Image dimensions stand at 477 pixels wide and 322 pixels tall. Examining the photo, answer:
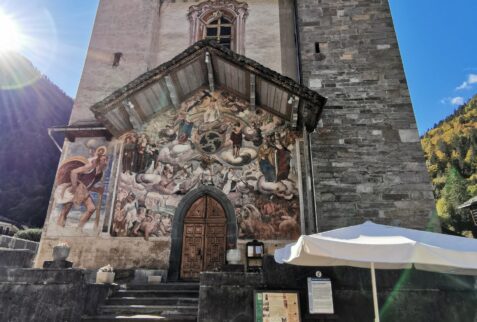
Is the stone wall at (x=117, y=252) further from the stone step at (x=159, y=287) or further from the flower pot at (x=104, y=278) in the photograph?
the flower pot at (x=104, y=278)

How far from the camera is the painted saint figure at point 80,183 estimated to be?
9.08 m

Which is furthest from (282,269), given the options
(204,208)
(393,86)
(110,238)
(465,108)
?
(465,108)

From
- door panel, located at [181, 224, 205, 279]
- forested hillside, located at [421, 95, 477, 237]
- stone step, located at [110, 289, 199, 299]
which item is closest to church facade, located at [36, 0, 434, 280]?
door panel, located at [181, 224, 205, 279]

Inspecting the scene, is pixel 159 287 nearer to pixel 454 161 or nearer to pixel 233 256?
pixel 233 256

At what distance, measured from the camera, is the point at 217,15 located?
12.6 meters

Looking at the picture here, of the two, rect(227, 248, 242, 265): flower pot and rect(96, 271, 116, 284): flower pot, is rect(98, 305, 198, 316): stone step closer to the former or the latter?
→ rect(96, 271, 116, 284): flower pot

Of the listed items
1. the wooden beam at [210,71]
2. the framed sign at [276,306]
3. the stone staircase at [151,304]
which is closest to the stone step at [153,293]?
the stone staircase at [151,304]

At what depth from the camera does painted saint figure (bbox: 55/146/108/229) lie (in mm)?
9078

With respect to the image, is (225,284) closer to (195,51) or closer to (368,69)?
(195,51)

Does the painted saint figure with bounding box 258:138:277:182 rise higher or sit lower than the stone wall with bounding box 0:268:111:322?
higher

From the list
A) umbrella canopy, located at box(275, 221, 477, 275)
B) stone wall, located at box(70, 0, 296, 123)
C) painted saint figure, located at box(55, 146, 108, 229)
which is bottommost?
umbrella canopy, located at box(275, 221, 477, 275)

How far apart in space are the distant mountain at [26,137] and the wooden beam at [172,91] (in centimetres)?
2572

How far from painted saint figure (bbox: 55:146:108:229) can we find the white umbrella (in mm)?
6349

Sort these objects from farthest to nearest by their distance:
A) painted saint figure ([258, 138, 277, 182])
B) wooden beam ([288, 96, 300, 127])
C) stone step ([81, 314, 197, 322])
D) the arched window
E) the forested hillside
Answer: the forested hillside → the arched window → painted saint figure ([258, 138, 277, 182]) → wooden beam ([288, 96, 300, 127]) → stone step ([81, 314, 197, 322])
